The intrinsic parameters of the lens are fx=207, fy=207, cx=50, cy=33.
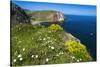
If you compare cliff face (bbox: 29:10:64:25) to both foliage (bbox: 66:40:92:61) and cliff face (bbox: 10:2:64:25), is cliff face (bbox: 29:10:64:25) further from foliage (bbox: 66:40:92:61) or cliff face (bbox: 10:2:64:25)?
foliage (bbox: 66:40:92:61)

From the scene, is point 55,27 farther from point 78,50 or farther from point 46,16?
point 78,50

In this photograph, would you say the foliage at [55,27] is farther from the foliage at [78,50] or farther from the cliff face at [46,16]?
the foliage at [78,50]

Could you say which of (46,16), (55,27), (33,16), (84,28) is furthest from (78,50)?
(33,16)

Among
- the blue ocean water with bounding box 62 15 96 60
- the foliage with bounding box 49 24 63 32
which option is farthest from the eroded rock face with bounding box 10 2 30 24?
the blue ocean water with bounding box 62 15 96 60

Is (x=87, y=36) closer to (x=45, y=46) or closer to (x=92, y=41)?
(x=92, y=41)

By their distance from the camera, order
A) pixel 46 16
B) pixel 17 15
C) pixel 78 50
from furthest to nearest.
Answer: pixel 78 50 < pixel 46 16 < pixel 17 15
